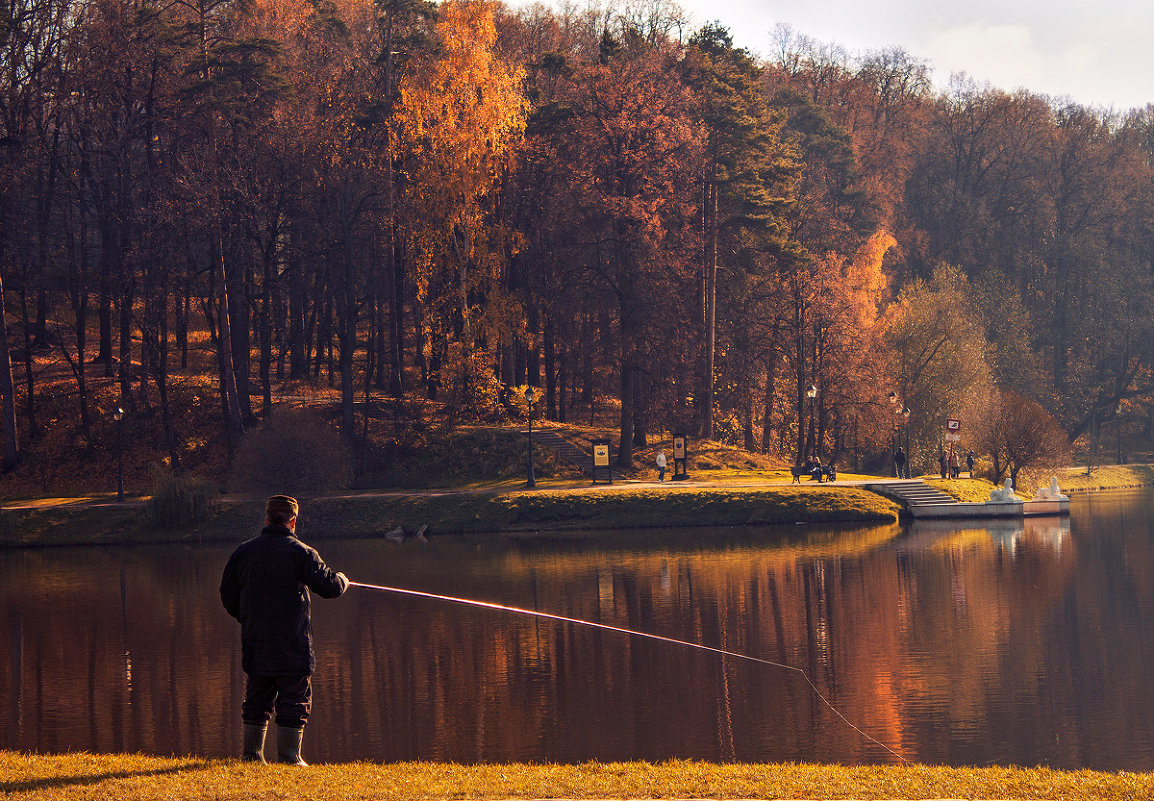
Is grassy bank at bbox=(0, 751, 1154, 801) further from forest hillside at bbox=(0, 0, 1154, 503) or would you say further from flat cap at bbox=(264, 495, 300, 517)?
forest hillside at bbox=(0, 0, 1154, 503)

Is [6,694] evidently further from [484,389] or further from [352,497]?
[484,389]

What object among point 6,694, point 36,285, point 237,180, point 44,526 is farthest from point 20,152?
point 6,694

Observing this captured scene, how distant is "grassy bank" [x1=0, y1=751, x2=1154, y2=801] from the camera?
9078 millimetres

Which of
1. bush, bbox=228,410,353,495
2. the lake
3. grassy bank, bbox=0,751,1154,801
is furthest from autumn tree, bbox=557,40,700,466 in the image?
grassy bank, bbox=0,751,1154,801

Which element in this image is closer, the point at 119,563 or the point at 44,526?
the point at 119,563

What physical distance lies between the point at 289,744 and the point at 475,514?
3063cm

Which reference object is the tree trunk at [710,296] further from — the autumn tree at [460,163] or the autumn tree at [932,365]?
the autumn tree at [932,365]

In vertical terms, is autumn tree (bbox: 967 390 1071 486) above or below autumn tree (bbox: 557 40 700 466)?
below

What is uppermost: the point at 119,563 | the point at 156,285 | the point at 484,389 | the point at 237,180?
the point at 237,180

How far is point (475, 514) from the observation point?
40812 mm

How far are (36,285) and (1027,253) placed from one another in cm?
6207

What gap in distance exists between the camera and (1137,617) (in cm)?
2117

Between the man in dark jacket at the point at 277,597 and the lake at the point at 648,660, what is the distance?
3.05 m

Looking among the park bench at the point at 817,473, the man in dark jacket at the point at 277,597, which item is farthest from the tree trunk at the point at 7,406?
the man in dark jacket at the point at 277,597
